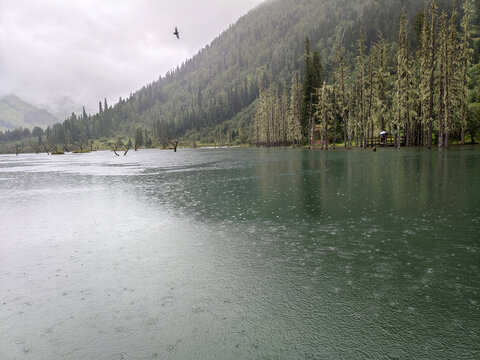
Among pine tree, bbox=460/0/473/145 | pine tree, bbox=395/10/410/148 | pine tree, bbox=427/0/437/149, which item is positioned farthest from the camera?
pine tree, bbox=395/10/410/148

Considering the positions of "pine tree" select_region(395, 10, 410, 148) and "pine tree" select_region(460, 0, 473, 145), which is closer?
"pine tree" select_region(460, 0, 473, 145)

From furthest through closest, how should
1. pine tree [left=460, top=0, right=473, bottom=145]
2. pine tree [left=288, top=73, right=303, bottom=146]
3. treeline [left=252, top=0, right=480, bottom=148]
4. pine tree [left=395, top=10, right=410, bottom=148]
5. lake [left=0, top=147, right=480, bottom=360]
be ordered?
pine tree [left=288, top=73, right=303, bottom=146] < pine tree [left=395, top=10, right=410, bottom=148] < pine tree [left=460, top=0, right=473, bottom=145] < treeline [left=252, top=0, right=480, bottom=148] < lake [left=0, top=147, right=480, bottom=360]

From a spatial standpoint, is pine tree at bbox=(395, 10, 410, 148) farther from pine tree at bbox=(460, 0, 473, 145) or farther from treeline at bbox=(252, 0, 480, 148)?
pine tree at bbox=(460, 0, 473, 145)

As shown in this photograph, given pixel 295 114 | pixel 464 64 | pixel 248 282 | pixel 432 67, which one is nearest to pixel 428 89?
pixel 432 67

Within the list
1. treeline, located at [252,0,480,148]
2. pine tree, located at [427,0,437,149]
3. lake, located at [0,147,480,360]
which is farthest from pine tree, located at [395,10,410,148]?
lake, located at [0,147,480,360]

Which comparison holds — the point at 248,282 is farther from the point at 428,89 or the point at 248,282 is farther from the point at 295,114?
the point at 295,114

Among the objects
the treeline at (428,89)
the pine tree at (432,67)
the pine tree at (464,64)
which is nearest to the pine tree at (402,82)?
the treeline at (428,89)

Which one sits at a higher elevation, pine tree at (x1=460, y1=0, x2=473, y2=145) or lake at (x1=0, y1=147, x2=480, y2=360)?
pine tree at (x1=460, y1=0, x2=473, y2=145)

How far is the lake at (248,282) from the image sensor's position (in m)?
4.64

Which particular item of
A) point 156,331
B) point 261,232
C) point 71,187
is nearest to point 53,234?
point 261,232

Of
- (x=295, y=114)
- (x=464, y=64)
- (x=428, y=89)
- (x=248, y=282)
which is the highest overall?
(x=464, y=64)

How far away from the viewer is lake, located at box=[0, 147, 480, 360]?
4637 mm

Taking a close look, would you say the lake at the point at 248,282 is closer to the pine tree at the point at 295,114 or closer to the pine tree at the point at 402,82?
the pine tree at the point at 402,82

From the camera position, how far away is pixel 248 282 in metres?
6.65
